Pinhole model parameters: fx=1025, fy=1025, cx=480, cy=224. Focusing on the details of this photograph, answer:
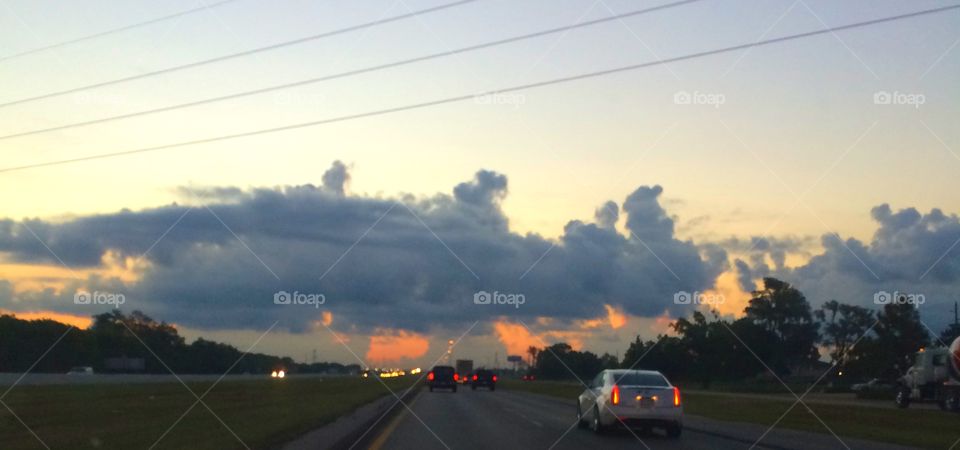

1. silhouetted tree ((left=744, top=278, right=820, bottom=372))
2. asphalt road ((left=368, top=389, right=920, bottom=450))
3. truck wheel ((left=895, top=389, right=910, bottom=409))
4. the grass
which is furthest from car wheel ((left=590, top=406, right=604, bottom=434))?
silhouetted tree ((left=744, top=278, right=820, bottom=372))

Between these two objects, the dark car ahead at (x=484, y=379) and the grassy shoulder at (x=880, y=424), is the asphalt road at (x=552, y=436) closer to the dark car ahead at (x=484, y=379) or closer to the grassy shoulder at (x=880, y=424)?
the grassy shoulder at (x=880, y=424)

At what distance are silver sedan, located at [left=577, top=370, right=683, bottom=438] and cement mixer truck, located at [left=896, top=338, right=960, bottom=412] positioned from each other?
24.9m

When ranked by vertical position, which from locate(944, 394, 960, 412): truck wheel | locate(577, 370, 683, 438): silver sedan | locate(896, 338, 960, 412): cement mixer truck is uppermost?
locate(896, 338, 960, 412): cement mixer truck

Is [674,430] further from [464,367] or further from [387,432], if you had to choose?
[464,367]

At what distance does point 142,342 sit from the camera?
5153 inches

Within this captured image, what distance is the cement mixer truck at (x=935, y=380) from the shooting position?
45.2m

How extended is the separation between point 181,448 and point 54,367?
319 ft

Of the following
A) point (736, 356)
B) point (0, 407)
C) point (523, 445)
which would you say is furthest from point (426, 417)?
point (736, 356)

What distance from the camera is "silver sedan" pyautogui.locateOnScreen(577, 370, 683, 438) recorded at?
25078mm

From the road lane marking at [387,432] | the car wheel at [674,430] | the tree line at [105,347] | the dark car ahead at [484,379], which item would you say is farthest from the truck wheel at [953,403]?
the tree line at [105,347]

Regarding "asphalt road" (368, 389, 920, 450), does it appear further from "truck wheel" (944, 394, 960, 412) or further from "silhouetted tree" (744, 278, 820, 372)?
"silhouetted tree" (744, 278, 820, 372)

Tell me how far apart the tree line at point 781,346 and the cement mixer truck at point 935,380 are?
33.5 metres

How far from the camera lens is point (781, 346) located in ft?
475

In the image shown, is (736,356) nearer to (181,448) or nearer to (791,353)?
(791,353)
